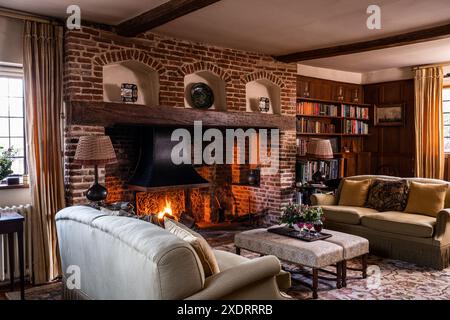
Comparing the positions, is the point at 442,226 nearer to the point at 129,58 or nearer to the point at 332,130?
the point at 332,130

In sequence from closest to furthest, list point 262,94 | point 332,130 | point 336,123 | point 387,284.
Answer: point 387,284, point 262,94, point 332,130, point 336,123

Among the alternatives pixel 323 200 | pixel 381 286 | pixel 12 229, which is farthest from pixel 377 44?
pixel 12 229

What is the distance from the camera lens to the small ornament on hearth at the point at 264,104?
639 centimetres

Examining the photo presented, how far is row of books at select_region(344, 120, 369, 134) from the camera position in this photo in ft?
25.5

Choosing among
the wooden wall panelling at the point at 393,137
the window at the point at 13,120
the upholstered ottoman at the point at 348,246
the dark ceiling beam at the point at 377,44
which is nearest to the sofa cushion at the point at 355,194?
the upholstered ottoman at the point at 348,246

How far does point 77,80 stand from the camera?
14.3 ft

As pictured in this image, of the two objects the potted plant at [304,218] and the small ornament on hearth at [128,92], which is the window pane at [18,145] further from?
the potted plant at [304,218]

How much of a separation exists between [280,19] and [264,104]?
2.02 metres

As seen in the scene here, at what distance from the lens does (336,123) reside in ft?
25.6

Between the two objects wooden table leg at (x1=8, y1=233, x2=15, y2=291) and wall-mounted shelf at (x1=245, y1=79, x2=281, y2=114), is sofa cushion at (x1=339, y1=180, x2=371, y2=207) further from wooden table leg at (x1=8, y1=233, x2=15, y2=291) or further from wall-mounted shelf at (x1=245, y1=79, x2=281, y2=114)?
wooden table leg at (x1=8, y1=233, x2=15, y2=291)

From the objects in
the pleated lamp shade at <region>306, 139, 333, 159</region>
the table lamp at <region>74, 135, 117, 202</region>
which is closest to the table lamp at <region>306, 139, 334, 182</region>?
the pleated lamp shade at <region>306, 139, 333, 159</region>
